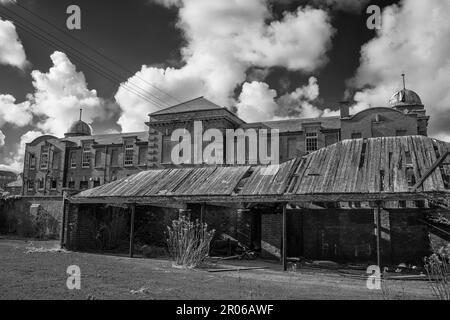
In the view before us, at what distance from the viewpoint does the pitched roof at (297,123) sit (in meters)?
35.2

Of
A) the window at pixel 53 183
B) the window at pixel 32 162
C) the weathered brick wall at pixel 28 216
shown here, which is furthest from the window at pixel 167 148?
the window at pixel 32 162

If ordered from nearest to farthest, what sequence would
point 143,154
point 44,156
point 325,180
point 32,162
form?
point 325,180, point 143,154, point 44,156, point 32,162

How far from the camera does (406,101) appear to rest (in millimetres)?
40094

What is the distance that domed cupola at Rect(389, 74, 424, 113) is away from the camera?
3975 centimetres

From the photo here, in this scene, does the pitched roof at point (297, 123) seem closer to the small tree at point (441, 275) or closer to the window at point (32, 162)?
the small tree at point (441, 275)

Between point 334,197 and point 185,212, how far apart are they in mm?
8249

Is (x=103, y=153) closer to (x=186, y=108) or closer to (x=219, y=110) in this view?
(x=186, y=108)

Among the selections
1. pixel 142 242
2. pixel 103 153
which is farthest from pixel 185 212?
pixel 103 153

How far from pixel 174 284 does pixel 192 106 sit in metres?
27.9

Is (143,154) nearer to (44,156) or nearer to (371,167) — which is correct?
(44,156)

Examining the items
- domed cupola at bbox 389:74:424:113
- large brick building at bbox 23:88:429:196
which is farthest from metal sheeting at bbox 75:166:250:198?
domed cupola at bbox 389:74:424:113

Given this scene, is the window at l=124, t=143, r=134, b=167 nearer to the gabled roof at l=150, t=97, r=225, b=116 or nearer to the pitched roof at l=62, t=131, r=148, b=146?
the pitched roof at l=62, t=131, r=148, b=146

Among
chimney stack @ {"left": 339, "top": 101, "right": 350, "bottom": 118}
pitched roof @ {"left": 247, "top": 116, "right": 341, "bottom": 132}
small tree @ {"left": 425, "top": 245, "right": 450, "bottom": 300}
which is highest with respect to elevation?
chimney stack @ {"left": 339, "top": 101, "right": 350, "bottom": 118}

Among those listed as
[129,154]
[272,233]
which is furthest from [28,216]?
[129,154]
